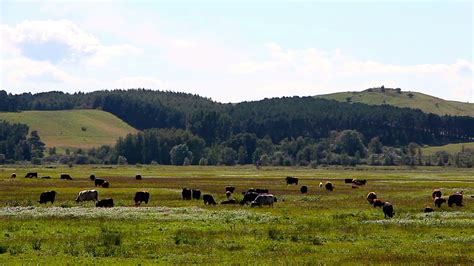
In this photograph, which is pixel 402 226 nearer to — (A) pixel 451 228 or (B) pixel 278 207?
(A) pixel 451 228

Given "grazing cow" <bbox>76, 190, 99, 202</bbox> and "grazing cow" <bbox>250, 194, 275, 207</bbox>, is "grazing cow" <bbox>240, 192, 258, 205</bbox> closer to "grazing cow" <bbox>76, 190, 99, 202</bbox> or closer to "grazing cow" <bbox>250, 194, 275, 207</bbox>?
"grazing cow" <bbox>250, 194, 275, 207</bbox>

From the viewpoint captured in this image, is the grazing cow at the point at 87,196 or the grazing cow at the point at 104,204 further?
the grazing cow at the point at 87,196

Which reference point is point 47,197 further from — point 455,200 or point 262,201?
point 455,200

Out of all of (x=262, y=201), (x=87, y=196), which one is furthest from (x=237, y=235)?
(x=87, y=196)

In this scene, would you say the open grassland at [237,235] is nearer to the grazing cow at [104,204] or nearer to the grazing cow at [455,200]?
the grazing cow at [455,200]

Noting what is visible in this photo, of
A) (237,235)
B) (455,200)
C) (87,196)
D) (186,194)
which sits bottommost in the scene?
(237,235)

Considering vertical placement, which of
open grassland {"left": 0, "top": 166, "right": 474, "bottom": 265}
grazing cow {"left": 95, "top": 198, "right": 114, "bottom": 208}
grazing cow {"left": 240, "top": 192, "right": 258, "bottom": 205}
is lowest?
open grassland {"left": 0, "top": 166, "right": 474, "bottom": 265}

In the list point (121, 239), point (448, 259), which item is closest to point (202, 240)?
point (121, 239)

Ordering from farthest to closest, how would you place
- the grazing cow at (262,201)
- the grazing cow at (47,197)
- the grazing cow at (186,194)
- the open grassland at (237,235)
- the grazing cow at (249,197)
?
the grazing cow at (186,194)
the grazing cow at (249,197)
the grazing cow at (47,197)
the grazing cow at (262,201)
the open grassland at (237,235)

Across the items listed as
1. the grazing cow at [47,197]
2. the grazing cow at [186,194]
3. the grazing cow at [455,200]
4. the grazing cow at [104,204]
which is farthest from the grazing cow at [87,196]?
the grazing cow at [455,200]

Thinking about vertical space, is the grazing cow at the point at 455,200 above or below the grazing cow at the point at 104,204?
above

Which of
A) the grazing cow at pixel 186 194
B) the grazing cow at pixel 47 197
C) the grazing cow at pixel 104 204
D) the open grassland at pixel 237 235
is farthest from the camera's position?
the grazing cow at pixel 186 194

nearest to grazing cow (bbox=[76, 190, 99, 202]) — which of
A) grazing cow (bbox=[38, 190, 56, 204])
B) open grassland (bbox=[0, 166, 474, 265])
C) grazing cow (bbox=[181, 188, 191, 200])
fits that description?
grazing cow (bbox=[38, 190, 56, 204])

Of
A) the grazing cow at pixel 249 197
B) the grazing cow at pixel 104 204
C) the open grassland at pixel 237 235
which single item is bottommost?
the open grassland at pixel 237 235
